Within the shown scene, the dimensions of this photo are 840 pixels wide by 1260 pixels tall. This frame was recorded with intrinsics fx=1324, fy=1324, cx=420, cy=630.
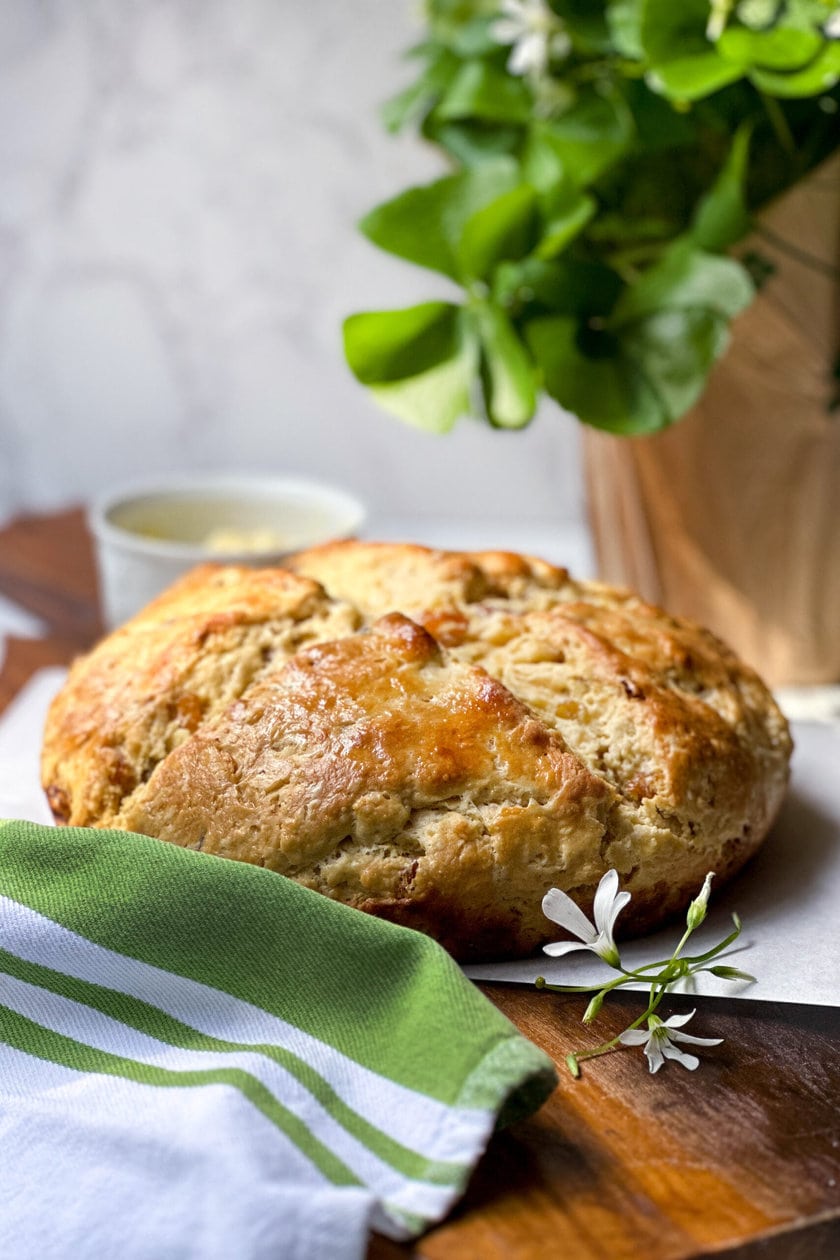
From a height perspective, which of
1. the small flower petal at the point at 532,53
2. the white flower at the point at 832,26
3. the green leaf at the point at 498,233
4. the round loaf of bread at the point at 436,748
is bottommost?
the round loaf of bread at the point at 436,748

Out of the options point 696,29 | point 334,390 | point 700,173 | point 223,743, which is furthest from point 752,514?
point 334,390

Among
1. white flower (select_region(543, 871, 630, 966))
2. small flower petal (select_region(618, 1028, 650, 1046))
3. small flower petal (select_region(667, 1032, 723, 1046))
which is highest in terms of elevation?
white flower (select_region(543, 871, 630, 966))

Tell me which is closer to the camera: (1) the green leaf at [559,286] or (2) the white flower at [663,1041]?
(2) the white flower at [663,1041]

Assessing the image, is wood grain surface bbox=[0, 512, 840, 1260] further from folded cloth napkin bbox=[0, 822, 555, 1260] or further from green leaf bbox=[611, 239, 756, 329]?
green leaf bbox=[611, 239, 756, 329]

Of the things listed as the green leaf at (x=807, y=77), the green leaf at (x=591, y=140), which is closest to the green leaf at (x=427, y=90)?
the green leaf at (x=591, y=140)

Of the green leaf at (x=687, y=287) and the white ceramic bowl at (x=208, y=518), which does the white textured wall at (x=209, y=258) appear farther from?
the green leaf at (x=687, y=287)

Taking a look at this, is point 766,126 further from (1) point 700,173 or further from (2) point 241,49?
(2) point 241,49

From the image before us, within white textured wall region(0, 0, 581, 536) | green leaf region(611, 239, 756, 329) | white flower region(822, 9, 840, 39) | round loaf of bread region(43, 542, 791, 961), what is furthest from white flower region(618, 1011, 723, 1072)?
white textured wall region(0, 0, 581, 536)
